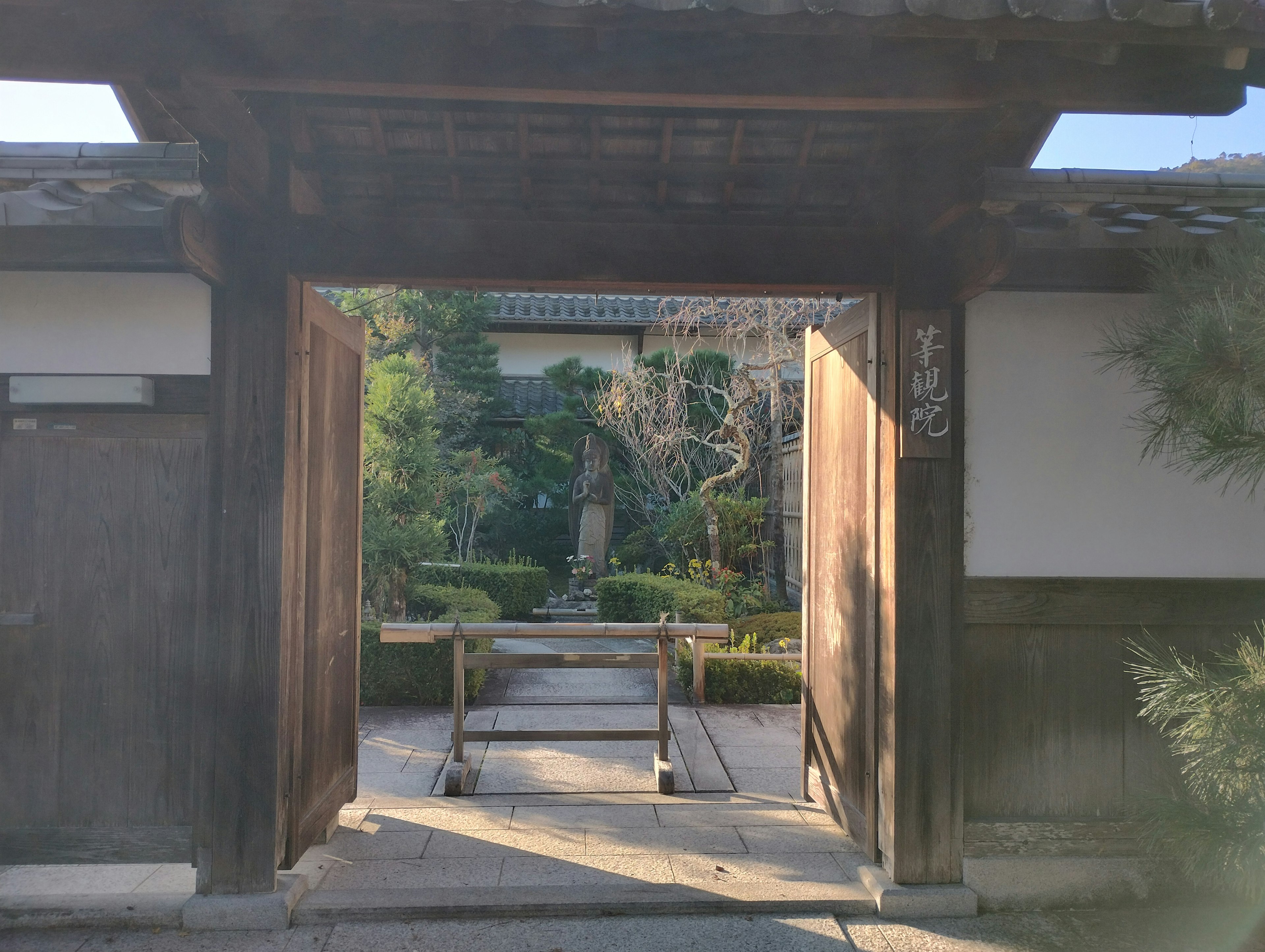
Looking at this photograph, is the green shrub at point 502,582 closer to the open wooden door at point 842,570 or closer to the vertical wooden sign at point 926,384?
the open wooden door at point 842,570

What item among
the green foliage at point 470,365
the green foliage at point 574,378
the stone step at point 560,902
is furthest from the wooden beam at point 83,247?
the green foliage at point 470,365

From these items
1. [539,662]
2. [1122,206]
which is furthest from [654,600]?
[1122,206]

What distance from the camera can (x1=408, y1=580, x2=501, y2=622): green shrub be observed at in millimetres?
8438

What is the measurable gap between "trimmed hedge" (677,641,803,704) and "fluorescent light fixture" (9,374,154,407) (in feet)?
15.7

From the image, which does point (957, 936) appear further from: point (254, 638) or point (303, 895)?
point (254, 638)

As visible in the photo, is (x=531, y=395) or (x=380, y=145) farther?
(x=531, y=395)

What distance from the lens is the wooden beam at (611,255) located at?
11.5 ft

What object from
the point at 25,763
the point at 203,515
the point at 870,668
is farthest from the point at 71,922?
the point at 870,668

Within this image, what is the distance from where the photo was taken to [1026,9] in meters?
2.08

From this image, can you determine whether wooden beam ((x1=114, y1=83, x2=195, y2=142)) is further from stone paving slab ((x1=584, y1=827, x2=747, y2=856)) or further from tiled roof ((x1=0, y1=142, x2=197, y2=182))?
stone paving slab ((x1=584, y1=827, x2=747, y2=856))

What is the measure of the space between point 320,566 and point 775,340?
792cm

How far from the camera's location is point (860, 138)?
3.36m

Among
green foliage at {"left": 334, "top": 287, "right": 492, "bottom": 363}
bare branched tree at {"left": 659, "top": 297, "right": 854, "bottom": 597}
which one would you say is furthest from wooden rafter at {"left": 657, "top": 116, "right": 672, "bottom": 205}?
green foliage at {"left": 334, "top": 287, "right": 492, "bottom": 363}

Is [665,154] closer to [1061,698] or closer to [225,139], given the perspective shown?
[225,139]
